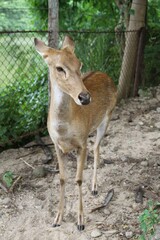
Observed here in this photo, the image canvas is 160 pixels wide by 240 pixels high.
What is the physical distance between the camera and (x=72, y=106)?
12.4 feet

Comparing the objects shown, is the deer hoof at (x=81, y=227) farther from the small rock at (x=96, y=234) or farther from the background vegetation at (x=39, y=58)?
the background vegetation at (x=39, y=58)

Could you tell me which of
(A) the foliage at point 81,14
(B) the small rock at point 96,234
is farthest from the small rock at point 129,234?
(A) the foliage at point 81,14

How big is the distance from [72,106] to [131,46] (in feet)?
12.6

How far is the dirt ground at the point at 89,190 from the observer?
389cm

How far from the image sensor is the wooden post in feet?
16.2

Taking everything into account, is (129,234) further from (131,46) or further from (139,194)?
(131,46)

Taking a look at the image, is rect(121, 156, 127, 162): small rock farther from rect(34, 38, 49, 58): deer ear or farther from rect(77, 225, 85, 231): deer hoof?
rect(34, 38, 49, 58): deer ear

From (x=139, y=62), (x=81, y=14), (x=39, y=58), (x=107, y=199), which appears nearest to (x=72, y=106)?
(x=107, y=199)

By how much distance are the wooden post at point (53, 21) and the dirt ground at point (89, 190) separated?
1.56 metres

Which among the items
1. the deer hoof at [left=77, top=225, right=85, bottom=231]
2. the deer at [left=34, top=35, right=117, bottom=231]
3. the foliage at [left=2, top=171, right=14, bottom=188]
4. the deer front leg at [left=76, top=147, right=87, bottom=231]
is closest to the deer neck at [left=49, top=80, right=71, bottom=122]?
the deer at [left=34, top=35, right=117, bottom=231]

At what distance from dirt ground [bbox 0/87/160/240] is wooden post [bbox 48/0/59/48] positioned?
1561mm

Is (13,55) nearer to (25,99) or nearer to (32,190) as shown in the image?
(25,99)

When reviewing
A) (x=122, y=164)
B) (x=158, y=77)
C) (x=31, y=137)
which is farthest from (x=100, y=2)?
(x=122, y=164)

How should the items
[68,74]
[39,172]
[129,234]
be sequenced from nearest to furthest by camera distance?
[68,74] → [129,234] → [39,172]
